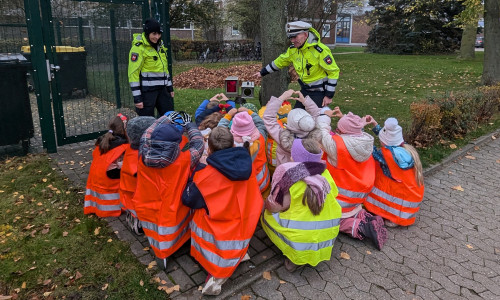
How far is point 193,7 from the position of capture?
77.7 ft

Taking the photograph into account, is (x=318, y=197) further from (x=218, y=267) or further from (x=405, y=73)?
(x=405, y=73)

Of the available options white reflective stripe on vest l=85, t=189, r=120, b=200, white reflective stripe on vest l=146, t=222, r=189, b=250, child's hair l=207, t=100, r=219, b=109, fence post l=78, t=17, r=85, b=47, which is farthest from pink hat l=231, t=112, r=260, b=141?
fence post l=78, t=17, r=85, b=47

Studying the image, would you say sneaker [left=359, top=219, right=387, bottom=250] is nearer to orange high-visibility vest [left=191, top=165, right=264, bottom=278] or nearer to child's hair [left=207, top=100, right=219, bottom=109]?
orange high-visibility vest [left=191, top=165, right=264, bottom=278]

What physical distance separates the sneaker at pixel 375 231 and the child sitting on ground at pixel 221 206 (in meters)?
1.37

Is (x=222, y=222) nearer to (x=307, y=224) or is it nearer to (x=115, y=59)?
(x=307, y=224)

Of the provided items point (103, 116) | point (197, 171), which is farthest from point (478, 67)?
point (197, 171)

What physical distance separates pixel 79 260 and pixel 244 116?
205cm

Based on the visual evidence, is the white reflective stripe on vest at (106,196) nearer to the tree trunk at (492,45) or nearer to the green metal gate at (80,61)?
the green metal gate at (80,61)

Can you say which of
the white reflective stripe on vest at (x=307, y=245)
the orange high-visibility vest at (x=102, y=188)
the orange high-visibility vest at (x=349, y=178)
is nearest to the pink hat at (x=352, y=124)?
the orange high-visibility vest at (x=349, y=178)

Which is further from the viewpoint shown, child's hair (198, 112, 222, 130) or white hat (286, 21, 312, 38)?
white hat (286, 21, 312, 38)

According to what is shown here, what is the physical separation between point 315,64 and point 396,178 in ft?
6.23

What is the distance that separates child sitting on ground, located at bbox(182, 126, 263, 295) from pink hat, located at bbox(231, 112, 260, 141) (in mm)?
408

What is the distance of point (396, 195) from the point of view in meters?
4.09

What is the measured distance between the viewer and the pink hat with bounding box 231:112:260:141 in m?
3.46
